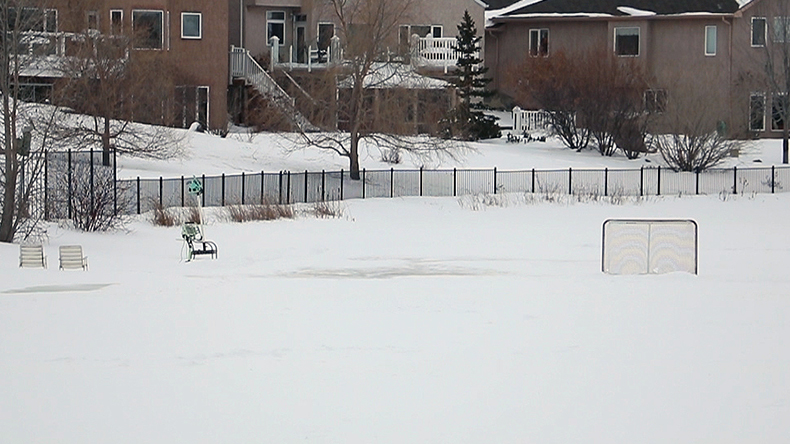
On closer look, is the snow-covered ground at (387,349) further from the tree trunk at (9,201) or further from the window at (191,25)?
the window at (191,25)

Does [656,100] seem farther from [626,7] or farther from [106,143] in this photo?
[106,143]

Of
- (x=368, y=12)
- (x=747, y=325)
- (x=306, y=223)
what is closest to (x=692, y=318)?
(x=747, y=325)

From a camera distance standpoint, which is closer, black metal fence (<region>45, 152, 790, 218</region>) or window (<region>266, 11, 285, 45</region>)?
black metal fence (<region>45, 152, 790, 218</region>)

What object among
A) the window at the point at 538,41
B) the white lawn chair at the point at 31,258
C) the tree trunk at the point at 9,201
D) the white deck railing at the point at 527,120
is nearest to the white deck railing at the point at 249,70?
the white deck railing at the point at 527,120

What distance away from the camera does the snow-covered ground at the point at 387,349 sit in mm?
12891

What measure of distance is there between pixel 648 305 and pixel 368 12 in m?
28.1

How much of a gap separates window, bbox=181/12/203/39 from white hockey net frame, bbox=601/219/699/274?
3333cm

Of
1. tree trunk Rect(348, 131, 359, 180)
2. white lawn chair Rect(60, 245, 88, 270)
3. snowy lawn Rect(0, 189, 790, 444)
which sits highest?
tree trunk Rect(348, 131, 359, 180)

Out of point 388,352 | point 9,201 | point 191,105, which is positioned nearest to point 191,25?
point 191,105

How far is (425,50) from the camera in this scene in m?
61.9

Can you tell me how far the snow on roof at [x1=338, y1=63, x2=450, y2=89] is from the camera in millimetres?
45562

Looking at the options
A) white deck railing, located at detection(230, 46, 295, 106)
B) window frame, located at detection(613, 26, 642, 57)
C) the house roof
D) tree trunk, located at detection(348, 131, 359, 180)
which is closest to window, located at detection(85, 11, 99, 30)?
white deck railing, located at detection(230, 46, 295, 106)

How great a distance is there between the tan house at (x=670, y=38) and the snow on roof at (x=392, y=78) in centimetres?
1772

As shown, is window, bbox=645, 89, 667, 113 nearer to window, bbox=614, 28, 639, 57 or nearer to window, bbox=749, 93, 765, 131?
window, bbox=749, 93, 765, 131
